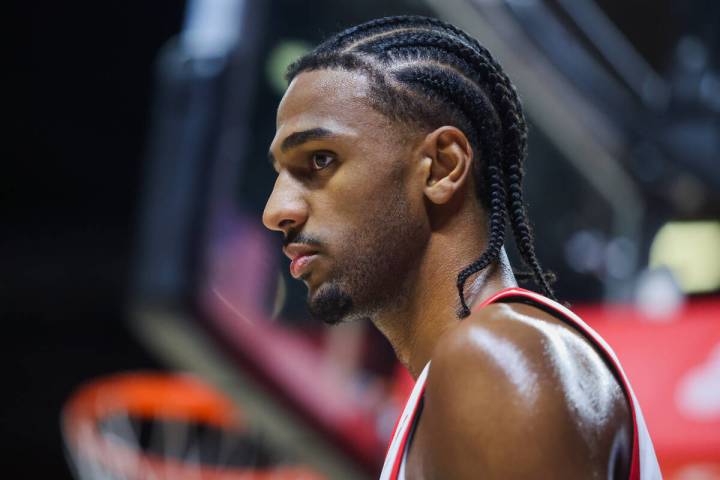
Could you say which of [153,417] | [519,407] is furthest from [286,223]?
[153,417]

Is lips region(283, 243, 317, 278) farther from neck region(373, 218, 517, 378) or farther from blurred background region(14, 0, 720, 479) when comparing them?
blurred background region(14, 0, 720, 479)

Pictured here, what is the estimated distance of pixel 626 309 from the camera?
4.62m

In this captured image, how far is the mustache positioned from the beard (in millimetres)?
47

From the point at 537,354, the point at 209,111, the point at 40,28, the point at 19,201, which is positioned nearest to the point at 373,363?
the point at 209,111

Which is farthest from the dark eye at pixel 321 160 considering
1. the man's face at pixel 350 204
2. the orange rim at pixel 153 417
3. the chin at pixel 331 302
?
the orange rim at pixel 153 417

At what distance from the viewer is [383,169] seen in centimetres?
181

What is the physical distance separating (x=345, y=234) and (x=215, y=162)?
7.53 ft

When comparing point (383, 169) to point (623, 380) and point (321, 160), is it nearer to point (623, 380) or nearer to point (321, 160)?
point (321, 160)

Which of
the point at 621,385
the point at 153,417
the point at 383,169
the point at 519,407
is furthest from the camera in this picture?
the point at 153,417

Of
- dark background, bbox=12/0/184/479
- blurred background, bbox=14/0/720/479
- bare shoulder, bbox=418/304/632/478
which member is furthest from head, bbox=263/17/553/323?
→ dark background, bbox=12/0/184/479

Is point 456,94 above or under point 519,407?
above

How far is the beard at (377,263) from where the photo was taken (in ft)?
5.98

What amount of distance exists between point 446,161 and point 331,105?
22 centimetres

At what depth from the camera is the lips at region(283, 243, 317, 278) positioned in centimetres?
185
